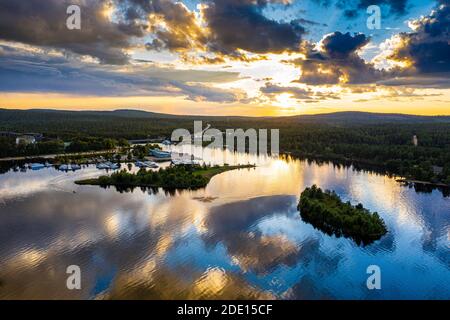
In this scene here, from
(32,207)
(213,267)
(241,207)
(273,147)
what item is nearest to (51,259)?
(213,267)

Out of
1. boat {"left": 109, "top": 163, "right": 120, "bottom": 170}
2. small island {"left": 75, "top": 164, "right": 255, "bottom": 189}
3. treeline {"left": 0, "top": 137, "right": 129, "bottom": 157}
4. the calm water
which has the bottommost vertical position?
the calm water

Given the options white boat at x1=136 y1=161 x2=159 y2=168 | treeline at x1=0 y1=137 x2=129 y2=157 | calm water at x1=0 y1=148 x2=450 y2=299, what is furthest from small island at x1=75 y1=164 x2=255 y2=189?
treeline at x1=0 y1=137 x2=129 y2=157

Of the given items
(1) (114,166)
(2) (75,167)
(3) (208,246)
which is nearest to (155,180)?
(1) (114,166)

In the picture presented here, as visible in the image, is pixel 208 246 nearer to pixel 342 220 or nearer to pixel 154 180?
pixel 342 220

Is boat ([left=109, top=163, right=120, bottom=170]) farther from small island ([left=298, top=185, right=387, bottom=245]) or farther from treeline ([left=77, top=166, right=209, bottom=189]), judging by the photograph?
small island ([left=298, top=185, right=387, bottom=245])

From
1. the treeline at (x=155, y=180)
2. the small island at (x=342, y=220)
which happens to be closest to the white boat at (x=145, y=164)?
the treeline at (x=155, y=180)

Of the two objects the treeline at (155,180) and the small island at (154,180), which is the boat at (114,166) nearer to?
the small island at (154,180)

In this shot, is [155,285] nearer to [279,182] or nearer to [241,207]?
[241,207]
